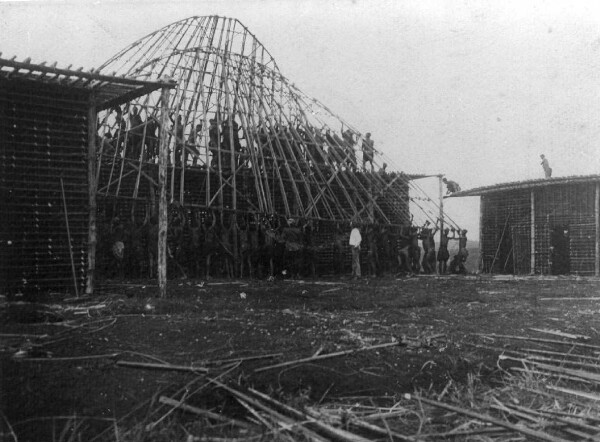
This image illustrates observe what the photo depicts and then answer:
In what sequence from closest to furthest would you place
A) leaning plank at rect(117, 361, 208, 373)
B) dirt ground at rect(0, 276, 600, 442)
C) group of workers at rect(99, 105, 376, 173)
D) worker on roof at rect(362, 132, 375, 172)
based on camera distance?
1. dirt ground at rect(0, 276, 600, 442)
2. leaning plank at rect(117, 361, 208, 373)
3. group of workers at rect(99, 105, 376, 173)
4. worker on roof at rect(362, 132, 375, 172)

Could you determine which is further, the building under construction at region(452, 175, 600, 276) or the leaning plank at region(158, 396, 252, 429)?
the building under construction at region(452, 175, 600, 276)

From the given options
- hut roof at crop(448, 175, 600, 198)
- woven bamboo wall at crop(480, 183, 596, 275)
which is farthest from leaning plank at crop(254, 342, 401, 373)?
woven bamboo wall at crop(480, 183, 596, 275)

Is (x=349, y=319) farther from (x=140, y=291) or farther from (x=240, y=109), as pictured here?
(x=240, y=109)

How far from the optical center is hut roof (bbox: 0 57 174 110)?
357 inches

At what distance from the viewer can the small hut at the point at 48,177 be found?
973 cm

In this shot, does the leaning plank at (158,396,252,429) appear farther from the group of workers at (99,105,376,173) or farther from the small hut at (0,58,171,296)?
the group of workers at (99,105,376,173)

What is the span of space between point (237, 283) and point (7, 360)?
27.4ft

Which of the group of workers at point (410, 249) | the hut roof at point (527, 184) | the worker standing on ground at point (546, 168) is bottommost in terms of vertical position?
the group of workers at point (410, 249)

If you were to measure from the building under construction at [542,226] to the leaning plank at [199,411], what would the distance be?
17.6 m

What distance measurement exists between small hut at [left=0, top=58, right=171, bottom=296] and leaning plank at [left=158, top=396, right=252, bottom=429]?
6.26 meters

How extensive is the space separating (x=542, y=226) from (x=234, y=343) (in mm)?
17369

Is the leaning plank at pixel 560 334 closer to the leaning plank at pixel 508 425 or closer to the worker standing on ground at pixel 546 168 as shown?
the leaning plank at pixel 508 425

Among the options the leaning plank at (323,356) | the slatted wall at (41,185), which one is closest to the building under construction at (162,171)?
the slatted wall at (41,185)

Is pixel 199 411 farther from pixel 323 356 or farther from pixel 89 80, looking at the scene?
pixel 89 80
